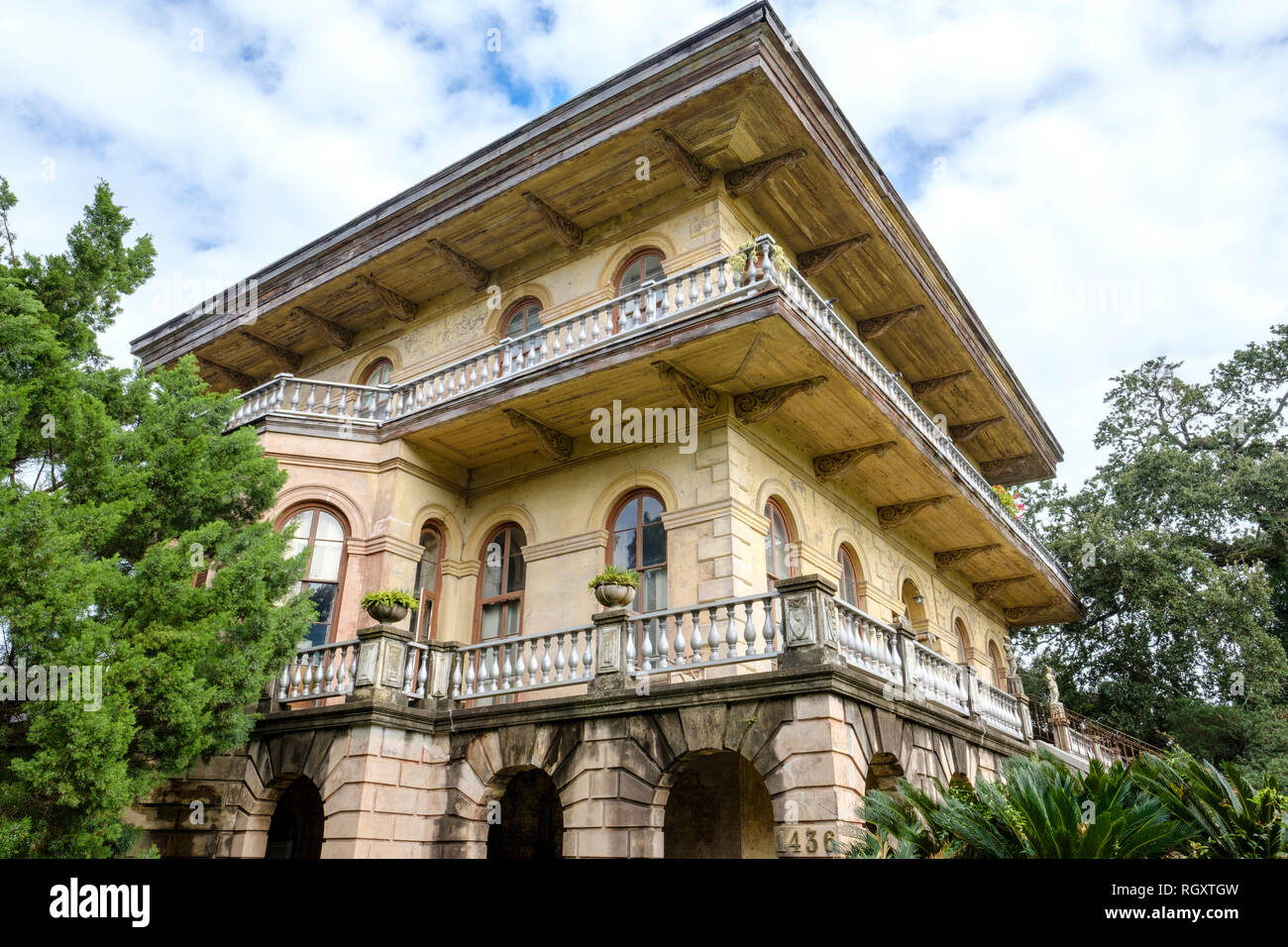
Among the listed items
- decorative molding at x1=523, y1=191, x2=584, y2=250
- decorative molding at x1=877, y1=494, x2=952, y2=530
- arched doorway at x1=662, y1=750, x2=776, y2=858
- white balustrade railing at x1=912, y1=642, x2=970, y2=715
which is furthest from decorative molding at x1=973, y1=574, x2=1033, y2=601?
decorative molding at x1=523, y1=191, x2=584, y2=250

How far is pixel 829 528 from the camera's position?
1477cm

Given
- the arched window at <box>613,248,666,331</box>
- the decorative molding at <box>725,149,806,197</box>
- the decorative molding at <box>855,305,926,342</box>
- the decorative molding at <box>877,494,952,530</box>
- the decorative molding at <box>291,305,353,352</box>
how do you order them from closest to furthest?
the decorative molding at <box>725,149,806,197</box> < the arched window at <box>613,248,666,331</box> < the decorative molding at <box>877,494,952,530</box> < the decorative molding at <box>855,305,926,342</box> < the decorative molding at <box>291,305,353,352</box>

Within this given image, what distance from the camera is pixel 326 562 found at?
13.8 meters

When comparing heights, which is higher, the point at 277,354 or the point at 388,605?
the point at 277,354

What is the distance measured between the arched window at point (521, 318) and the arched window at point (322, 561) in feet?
15.1

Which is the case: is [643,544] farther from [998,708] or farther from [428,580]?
[998,708]

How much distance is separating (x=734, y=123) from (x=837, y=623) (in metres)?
7.83

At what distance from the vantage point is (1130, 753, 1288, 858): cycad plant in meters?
6.67

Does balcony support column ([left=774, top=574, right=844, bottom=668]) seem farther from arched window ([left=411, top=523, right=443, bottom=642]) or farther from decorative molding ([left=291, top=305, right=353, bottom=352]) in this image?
decorative molding ([left=291, top=305, right=353, bottom=352])

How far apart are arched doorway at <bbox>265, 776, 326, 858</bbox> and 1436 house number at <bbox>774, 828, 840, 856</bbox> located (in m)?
8.13

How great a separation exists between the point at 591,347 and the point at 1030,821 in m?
7.99

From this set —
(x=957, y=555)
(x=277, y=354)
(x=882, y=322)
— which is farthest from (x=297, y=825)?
(x=957, y=555)

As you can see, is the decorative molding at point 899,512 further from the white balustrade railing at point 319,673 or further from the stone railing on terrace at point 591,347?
the white balustrade railing at point 319,673
